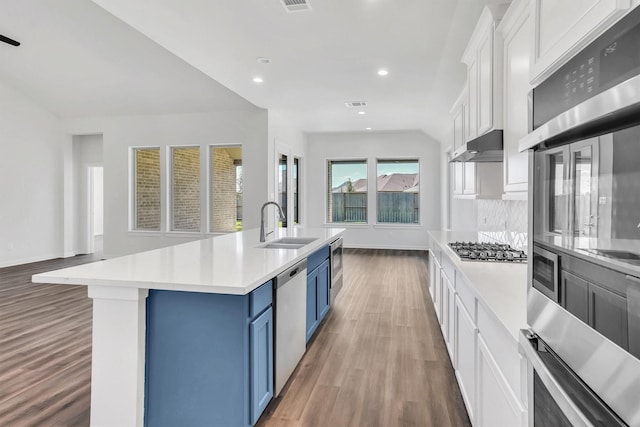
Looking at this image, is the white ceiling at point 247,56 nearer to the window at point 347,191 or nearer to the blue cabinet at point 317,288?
the window at point 347,191

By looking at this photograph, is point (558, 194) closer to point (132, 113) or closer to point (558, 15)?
point (558, 15)

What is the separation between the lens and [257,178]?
6.70 m

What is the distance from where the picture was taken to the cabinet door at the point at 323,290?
3.43 meters

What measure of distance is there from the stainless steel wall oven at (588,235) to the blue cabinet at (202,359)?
4.27 ft

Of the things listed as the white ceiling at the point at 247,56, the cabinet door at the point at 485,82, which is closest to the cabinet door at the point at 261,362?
the cabinet door at the point at 485,82

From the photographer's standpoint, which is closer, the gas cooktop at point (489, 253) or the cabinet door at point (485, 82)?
the cabinet door at point (485, 82)

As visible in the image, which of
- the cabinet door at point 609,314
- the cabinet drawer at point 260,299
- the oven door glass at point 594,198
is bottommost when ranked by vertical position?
the cabinet drawer at point 260,299

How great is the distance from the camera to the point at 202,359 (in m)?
1.84

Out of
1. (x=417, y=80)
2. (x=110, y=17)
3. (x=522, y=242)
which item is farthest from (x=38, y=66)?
(x=522, y=242)

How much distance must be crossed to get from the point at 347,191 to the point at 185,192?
3890 mm

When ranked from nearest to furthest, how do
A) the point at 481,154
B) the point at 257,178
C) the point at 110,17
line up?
the point at 481,154 → the point at 110,17 → the point at 257,178

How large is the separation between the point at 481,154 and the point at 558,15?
5.70ft

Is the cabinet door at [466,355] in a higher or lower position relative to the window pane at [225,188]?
lower

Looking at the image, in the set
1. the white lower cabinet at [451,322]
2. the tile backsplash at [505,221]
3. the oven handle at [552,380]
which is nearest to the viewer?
the oven handle at [552,380]
